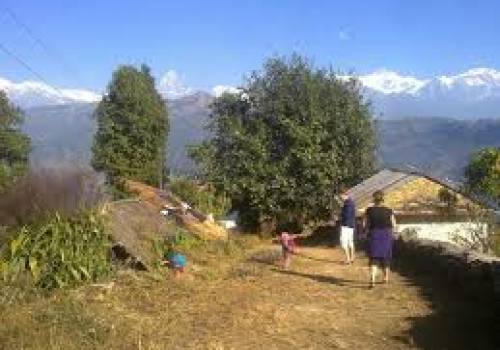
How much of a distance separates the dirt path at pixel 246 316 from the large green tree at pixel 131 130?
44462mm

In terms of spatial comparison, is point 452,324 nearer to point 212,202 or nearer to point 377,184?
point 212,202

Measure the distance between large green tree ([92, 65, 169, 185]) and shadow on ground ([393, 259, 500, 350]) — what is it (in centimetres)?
4601

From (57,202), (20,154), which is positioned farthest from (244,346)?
(20,154)

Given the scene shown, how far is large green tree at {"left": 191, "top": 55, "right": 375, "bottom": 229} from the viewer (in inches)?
1300

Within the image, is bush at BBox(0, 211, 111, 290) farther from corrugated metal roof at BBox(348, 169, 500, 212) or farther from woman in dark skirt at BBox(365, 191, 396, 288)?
corrugated metal roof at BBox(348, 169, 500, 212)

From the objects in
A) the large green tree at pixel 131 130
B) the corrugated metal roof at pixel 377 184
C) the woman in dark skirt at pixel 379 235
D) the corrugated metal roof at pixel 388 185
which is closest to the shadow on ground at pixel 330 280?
the woman in dark skirt at pixel 379 235

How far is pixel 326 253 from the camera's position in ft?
72.1

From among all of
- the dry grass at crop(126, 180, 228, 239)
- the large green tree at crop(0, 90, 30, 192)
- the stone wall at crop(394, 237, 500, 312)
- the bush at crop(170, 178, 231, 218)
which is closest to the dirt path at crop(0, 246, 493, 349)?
the stone wall at crop(394, 237, 500, 312)

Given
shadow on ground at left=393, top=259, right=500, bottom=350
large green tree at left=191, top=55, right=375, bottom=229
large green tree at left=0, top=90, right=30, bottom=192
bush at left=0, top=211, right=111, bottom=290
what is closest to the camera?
shadow on ground at left=393, top=259, right=500, bottom=350

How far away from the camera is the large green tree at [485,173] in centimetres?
3522

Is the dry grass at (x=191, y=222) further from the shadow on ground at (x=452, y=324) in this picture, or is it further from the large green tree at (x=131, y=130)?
the large green tree at (x=131, y=130)

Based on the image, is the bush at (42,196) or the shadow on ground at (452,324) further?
the bush at (42,196)

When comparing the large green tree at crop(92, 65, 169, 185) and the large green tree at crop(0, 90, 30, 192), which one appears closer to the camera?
the large green tree at crop(0, 90, 30, 192)

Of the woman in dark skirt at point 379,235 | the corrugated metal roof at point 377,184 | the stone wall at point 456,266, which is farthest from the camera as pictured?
the corrugated metal roof at point 377,184
